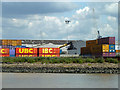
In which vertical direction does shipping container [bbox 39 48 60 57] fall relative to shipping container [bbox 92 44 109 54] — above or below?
below

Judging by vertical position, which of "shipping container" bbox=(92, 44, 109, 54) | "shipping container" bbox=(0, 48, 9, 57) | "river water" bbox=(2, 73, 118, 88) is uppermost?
"shipping container" bbox=(92, 44, 109, 54)

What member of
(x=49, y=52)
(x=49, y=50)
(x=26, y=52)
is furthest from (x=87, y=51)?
(x=26, y=52)

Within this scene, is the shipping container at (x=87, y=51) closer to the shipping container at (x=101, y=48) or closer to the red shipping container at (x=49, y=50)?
the shipping container at (x=101, y=48)

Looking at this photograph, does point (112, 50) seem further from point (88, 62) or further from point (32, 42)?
point (32, 42)

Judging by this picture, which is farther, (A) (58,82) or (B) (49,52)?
(B) (49,52)

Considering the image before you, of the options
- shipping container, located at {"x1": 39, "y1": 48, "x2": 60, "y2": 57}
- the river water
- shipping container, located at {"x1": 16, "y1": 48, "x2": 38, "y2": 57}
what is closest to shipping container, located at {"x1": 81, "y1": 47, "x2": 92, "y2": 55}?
shipping container, located at {"x1": 39, "y1": 48, "x2": 60, "y2": 57}

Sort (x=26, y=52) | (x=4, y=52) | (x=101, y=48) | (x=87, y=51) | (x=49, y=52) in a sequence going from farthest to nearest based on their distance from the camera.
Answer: (x=87, y=51)
(x=4, y=52)
(x=26, y=52)
(x=49, y=52)
(x=101, y=48)

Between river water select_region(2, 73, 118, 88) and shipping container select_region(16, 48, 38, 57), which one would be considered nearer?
river water select_region(2, 73, 118, 88)

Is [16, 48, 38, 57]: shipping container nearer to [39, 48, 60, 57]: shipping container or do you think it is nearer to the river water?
[39, 48, 60, 57]: shipping container

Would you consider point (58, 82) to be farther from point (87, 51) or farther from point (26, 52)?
point (87, 51)

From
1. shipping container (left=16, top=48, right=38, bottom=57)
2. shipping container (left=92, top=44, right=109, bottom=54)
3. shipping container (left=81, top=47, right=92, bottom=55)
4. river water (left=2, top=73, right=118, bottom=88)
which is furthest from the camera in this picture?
shipping container (left=81, top=47, right=92, bottom=55)

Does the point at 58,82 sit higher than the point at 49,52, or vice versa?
the point at 49,52

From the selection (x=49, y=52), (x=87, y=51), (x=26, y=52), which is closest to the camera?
(x=49, y=52)

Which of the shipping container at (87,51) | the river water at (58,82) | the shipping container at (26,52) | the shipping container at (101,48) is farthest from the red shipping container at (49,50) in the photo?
the river water at (58,82)
